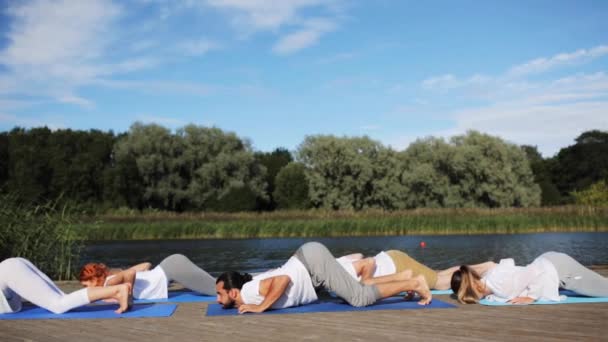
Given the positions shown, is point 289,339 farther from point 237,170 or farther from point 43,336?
point 237,170

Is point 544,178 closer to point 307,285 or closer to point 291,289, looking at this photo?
point 307,285

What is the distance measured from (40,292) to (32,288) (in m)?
0.08

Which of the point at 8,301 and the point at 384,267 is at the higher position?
the point at 384,267

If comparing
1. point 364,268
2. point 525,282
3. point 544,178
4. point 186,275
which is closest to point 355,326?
point 364,268

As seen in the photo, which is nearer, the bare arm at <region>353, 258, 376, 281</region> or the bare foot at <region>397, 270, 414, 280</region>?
the bare foot at <region>397, 270, 414, 280</region>

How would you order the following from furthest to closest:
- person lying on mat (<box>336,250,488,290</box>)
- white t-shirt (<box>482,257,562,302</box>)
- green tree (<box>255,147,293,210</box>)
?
green tree (<box>255,147,293,210</box>), person lying on mat (<box>336,250,488,290</box>), white t-shirt (<box>482,257,562,302</box>)

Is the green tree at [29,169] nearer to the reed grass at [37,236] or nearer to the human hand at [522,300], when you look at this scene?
the reed grass at [37,236]

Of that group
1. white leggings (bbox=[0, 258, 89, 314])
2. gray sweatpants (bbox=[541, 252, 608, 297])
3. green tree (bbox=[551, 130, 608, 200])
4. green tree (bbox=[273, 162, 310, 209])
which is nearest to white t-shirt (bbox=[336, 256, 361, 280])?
gray sweatpants (bbox=[541, 252, 608, 297])

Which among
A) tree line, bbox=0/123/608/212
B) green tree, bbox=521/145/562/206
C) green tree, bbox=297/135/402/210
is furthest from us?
green tree, bbox=521/145/562/206

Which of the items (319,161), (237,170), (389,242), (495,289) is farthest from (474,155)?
(495,289)

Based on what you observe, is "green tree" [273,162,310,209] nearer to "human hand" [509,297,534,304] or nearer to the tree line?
the tree line

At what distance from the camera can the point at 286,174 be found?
160 ft

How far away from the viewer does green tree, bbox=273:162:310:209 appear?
1843 inches

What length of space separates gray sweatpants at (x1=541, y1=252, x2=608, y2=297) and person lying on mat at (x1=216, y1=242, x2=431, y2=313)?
140 cm
